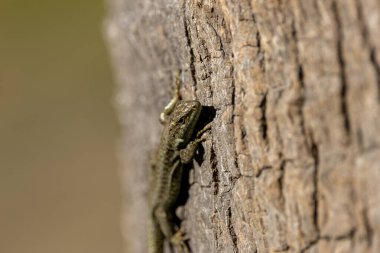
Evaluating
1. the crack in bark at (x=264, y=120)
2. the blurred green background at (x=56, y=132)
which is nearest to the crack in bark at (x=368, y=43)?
the crack in bark at (x=264, y=120)

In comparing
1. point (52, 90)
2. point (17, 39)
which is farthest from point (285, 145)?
point (17, 39)

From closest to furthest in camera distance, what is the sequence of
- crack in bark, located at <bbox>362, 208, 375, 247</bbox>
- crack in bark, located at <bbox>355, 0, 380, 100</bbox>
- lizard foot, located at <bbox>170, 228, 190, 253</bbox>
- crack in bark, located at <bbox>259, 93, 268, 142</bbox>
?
crack in bark, located at <bbox>355, 0, 380, 100</bbox>
crack in bark, located at <bbox>362, 208, 375, 247</bbox>
crack in bark, located at <bbox>259, 93, 268, 142</bbox>
lizard foot, located at <bbox>170, 228, 190, 253</bbox>

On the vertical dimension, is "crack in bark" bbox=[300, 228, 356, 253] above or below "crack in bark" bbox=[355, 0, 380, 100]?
below

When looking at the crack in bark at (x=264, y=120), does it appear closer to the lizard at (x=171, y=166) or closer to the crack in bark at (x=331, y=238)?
the crack in bark at (x=331, y=238)

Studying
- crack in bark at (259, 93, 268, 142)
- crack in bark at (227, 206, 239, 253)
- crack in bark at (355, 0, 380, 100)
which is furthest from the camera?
crack in bark at (227, 206, 239, 253)

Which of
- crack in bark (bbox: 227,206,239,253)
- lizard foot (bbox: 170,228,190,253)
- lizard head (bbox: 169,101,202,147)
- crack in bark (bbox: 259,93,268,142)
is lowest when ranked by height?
lizard foot (bbox: 170,228,190,253)

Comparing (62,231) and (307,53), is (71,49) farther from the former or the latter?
(307,53)

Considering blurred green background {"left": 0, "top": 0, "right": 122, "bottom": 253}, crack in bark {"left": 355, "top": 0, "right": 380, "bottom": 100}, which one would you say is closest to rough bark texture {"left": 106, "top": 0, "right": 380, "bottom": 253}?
crack in bark {"left": 355, "top": 0, "right": 380, "bottom": 100}

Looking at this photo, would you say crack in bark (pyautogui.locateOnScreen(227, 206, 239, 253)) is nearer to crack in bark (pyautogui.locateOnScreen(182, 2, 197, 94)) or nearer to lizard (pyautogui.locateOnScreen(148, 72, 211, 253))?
lizard (pyautogui.locateOnScreen(148, 72, 211, 253))
